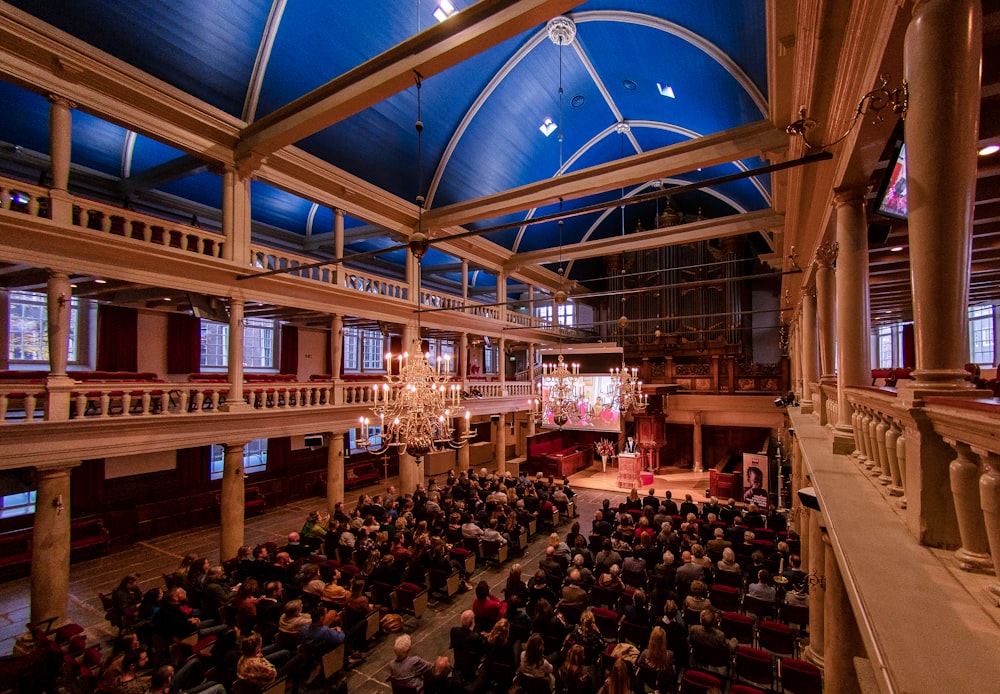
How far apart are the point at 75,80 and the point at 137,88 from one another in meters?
0.75

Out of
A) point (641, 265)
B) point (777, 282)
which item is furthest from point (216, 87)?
point (777, 282)

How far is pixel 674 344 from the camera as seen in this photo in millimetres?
18734

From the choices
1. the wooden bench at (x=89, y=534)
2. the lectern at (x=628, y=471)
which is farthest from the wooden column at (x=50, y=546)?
the lectern at (x=628, y=471)

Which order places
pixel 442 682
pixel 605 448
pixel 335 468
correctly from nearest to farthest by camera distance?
pixel 442 682
pixel 335 468
pixel 605 448

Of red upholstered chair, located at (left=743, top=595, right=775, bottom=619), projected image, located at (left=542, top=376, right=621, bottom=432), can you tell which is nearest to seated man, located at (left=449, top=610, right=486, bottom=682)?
red upholstered chair, located at (left=743, top=595, right=775, bottom=619)

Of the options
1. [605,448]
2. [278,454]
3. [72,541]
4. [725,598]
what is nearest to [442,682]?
[725,598]

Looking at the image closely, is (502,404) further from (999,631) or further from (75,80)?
(999,631)

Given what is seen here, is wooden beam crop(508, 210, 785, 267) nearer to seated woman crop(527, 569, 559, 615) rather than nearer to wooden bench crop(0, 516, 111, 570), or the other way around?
seated woman crop(527, 569, 559, 615)

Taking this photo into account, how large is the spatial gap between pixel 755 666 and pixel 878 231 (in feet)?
16.9

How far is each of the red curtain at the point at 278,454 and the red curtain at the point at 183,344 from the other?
3.43m

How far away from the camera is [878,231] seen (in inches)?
206

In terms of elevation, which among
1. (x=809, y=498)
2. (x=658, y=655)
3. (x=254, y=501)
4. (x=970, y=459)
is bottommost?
(x=254, y=501)

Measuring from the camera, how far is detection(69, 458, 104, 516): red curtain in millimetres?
10523

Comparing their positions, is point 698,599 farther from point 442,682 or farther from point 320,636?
point 320,636
